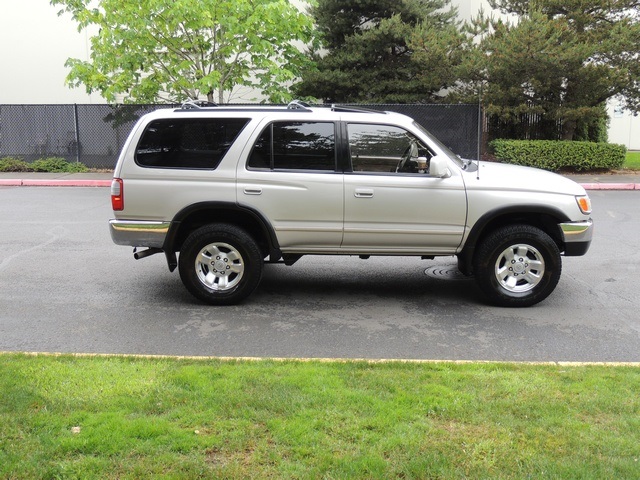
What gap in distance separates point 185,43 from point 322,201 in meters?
14.7

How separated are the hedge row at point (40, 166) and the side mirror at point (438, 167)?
58.6 ft

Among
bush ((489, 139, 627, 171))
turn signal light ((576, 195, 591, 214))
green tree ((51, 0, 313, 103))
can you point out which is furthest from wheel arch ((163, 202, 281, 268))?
bush ((489, 139, 627, 171))

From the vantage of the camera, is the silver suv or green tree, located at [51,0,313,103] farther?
green tree, located at [51,0,313,103]

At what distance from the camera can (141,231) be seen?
6.70 m

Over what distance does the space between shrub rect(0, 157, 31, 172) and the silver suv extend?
16.9m

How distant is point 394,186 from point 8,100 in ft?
88.1

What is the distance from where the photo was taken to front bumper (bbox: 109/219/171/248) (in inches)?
263

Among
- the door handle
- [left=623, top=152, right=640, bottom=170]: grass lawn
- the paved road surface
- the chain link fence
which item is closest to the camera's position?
the paved road surface

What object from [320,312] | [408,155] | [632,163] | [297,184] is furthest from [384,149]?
[632,163]

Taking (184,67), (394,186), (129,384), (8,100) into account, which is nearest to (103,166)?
(184,67)

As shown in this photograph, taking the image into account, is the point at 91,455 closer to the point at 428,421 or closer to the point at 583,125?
the point at 428,421

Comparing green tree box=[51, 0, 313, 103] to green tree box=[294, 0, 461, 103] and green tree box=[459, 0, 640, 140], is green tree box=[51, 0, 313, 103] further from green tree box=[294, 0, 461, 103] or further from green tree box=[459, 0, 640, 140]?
green tree box=[459, 0, 640, 140]

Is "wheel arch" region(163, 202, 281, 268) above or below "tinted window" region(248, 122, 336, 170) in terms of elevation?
below

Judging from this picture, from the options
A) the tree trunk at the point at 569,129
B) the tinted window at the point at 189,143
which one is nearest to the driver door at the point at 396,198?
the tinted window at the point at 189,143
